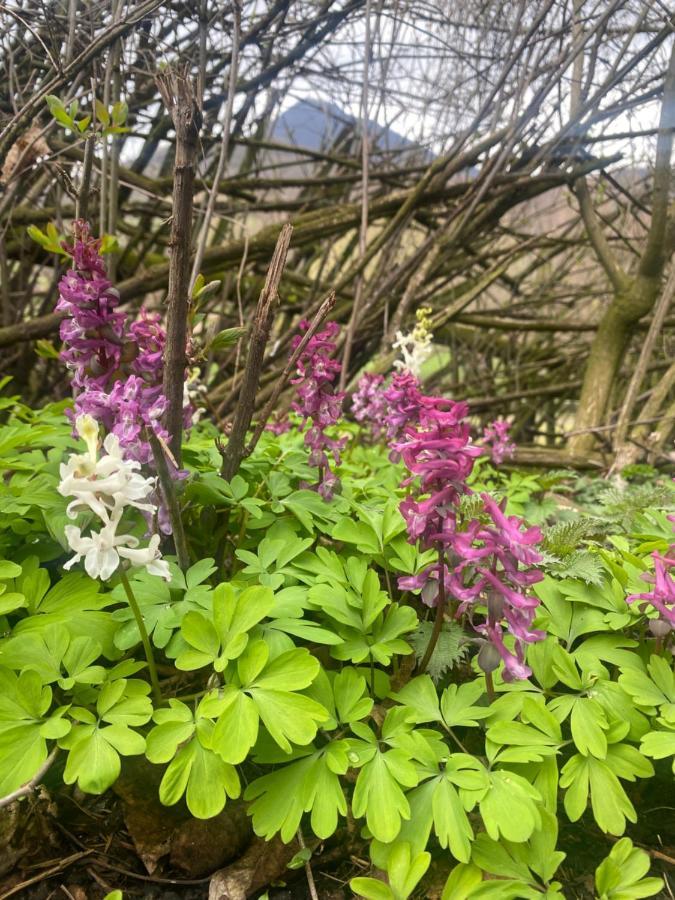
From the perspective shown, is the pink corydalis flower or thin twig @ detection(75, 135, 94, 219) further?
thin twig @ detection(75, 135, 94, 219)

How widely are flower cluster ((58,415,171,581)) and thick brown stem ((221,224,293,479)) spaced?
45 centimetres

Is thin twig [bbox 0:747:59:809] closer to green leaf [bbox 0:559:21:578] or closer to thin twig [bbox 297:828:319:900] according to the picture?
green leaf [bbox 0:559:21:578]

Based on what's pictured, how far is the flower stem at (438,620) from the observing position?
1.24 metres

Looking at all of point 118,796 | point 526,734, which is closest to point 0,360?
point 118,796

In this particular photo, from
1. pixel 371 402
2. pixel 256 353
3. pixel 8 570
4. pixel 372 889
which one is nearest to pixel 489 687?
pixel 372 889

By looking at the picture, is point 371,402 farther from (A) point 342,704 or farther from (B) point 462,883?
(B) point 462,883

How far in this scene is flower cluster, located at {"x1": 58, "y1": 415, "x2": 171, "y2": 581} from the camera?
42.5 inches

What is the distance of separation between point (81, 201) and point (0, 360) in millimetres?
2604

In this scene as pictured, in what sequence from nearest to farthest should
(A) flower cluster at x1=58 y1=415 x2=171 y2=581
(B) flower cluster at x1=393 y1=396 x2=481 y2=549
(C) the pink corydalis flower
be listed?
(A) flower cluster at x1=58 y1=415 x2=171 y2=581
(B) flower cluster at x1=393 y1=396 x2=481 y2=549
(C) the pink corydalis flower

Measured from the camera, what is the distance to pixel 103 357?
4.74 feet

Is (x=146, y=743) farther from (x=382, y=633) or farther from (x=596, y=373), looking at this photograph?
(x=596, y=373)

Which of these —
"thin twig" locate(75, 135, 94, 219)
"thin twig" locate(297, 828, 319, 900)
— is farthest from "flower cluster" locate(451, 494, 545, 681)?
"thin twig" locate(75, 135, 94, 219)

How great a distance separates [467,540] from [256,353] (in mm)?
711

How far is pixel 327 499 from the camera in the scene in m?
1.75
